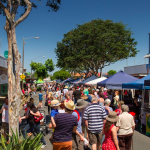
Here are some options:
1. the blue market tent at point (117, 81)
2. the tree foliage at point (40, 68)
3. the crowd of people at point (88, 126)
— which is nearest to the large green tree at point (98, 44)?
the blue market tent at point (117, 81)

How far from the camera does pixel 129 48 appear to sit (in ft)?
106

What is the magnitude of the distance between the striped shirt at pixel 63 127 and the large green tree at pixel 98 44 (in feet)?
85.9

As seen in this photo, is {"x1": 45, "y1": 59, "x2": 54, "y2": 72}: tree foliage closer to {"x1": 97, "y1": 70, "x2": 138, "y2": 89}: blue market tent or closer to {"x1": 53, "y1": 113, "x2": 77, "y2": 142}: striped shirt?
{"x1": 97, "y1": 70, "x2": 138, "y2": 89}: blue market tent

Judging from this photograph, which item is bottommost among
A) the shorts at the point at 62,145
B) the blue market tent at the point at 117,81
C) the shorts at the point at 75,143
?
the shorts at the point at 75,143

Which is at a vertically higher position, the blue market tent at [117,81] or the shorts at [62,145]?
the blue market tent at [117,81]

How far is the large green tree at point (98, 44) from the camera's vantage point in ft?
98.3

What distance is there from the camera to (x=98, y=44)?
29.9 meters

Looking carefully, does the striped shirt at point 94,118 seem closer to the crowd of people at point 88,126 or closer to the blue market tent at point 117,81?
the crowd of people at point 88,126

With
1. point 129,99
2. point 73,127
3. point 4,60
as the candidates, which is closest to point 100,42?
point 4,60

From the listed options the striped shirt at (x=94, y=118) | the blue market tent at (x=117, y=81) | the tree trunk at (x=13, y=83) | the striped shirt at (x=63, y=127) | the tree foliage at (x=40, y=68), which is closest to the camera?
the striped shirt at (x=63, y=127)

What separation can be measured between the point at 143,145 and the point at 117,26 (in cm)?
2718

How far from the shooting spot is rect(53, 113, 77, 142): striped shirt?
3.83 meters

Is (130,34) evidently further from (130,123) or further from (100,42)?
(130,123)

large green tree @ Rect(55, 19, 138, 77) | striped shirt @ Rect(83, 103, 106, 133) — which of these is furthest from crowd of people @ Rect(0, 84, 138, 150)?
large green tree @ Rect(55, 19, 138, 77)
